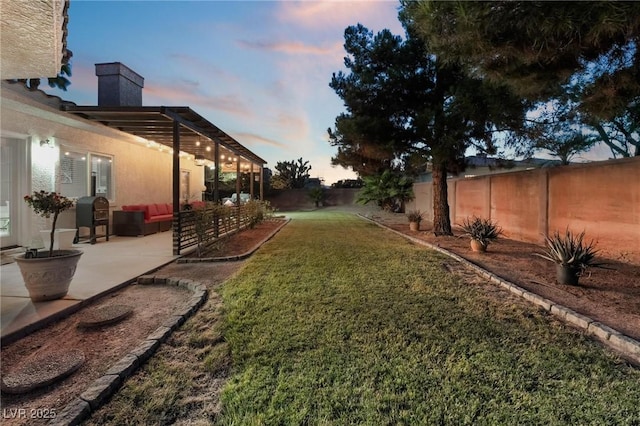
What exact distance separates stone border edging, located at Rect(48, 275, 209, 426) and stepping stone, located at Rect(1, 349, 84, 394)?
0.32m

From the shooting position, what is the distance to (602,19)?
2.66 meters

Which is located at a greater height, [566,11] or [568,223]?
[566,11]

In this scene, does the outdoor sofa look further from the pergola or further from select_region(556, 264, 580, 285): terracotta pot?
select_region(556, 264, 580, 285): terracotta pot

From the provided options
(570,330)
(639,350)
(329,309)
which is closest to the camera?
(639,350)

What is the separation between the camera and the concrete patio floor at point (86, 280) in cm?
308

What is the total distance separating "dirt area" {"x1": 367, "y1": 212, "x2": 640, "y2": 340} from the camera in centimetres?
329

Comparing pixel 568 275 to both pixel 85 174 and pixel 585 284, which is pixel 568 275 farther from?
pixel 85 174

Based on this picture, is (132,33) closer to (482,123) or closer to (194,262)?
(194,262)

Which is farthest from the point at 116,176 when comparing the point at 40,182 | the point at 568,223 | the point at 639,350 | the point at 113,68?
the point at 568,223

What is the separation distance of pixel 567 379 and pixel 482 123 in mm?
6654

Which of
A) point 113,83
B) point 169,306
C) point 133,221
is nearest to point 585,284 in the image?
point 169,306

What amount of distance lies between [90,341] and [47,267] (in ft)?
4.60

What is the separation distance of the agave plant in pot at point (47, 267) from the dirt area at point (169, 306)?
513mm

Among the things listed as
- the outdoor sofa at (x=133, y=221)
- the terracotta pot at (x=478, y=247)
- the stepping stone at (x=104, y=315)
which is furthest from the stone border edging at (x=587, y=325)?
the outdoor sofa at (x=133, y=221)
